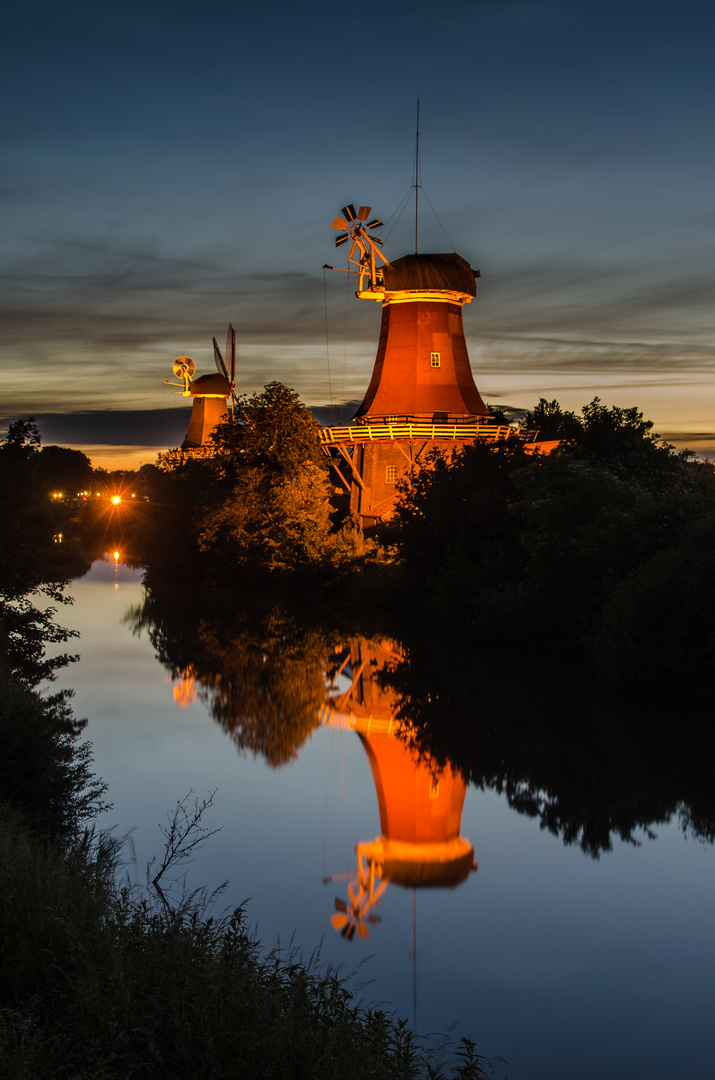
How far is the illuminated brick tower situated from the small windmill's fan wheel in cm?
4438

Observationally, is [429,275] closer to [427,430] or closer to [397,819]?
[427,430]

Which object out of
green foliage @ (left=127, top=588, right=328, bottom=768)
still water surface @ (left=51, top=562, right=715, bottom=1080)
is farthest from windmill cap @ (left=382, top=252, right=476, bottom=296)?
still water surface @ (left=51, top=562, right=715, bottom=1080)

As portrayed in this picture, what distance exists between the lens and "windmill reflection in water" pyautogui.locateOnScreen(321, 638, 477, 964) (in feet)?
27.3

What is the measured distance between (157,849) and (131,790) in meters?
2.46

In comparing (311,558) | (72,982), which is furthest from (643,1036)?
(311,558)

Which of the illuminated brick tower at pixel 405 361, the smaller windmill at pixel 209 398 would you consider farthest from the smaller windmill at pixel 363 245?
the smaller windmill at pixel 209 398

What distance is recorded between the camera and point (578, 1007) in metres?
6.15

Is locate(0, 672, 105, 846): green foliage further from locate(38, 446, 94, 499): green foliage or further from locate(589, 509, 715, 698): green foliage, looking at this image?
locate(38, 446, 94, 499): green foliage

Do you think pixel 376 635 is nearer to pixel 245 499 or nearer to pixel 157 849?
pixel 245 499

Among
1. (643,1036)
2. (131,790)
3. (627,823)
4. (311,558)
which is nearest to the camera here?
(643,1036)

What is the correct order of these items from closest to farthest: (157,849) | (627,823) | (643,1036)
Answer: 1. (643,1036)
2. (157,849)
3. (627,823)

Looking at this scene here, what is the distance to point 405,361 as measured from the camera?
36.6 meters

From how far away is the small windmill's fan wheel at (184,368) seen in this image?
79312mm

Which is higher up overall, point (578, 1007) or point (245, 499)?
point (245, 499)
